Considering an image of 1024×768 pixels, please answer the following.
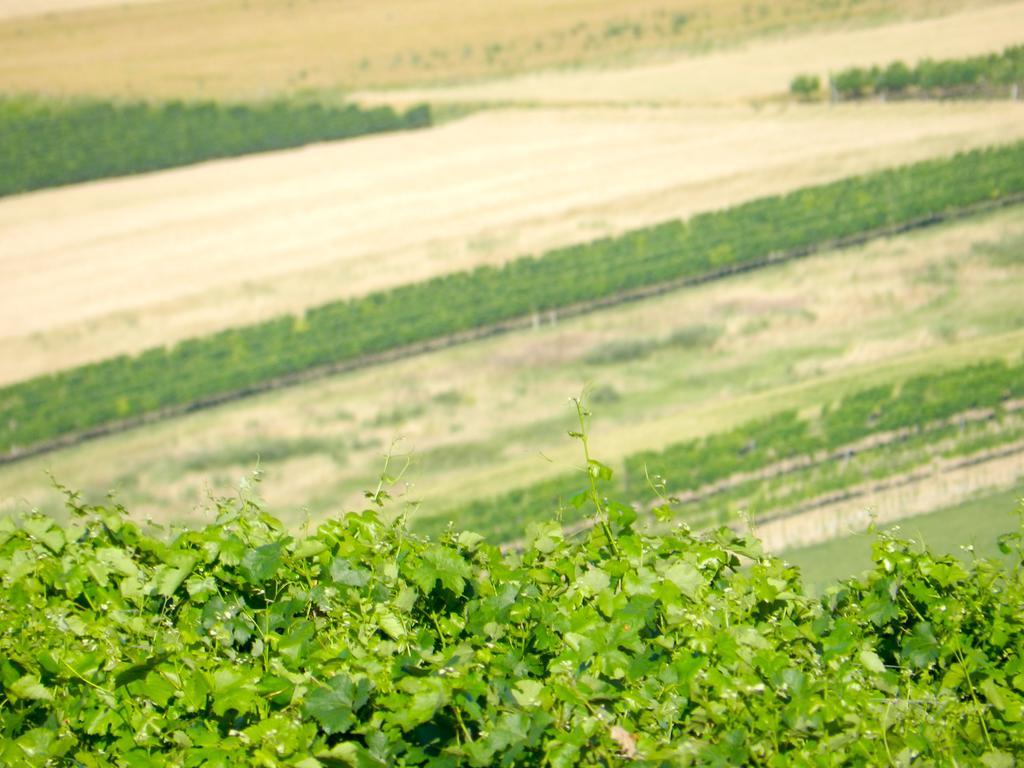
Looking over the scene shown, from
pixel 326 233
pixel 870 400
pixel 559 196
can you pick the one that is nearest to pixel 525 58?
pixel 559 196

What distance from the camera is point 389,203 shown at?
2027 centimetres

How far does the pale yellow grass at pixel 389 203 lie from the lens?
19.0 m

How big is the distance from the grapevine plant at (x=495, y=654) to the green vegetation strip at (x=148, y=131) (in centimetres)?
1586

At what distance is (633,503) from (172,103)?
9.76 meters

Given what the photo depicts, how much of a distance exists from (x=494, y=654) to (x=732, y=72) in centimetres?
1844

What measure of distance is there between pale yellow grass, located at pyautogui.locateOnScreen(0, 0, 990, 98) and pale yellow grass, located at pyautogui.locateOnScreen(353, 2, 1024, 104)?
0.80 feet

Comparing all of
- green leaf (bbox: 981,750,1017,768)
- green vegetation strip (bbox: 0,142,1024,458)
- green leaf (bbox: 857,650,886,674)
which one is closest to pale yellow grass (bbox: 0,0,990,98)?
green vegetation strip (bbox: 0,142,1024,458)

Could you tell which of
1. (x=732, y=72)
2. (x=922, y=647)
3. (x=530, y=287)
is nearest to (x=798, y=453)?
(x=530, y=287)

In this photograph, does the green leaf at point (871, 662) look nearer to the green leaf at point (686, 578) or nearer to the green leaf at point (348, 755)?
the green leaf at point (686, 578)

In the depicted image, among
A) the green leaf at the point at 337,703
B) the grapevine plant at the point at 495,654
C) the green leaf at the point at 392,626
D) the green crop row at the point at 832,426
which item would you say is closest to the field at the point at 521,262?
the green crop row at the point at 832,426

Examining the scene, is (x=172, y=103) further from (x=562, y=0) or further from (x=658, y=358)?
(x=658, y=358)

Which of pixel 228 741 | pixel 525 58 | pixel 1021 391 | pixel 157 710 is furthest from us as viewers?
pixel 525 58

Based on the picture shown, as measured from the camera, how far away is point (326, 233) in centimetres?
1992

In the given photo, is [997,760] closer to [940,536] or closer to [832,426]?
[940,536]
